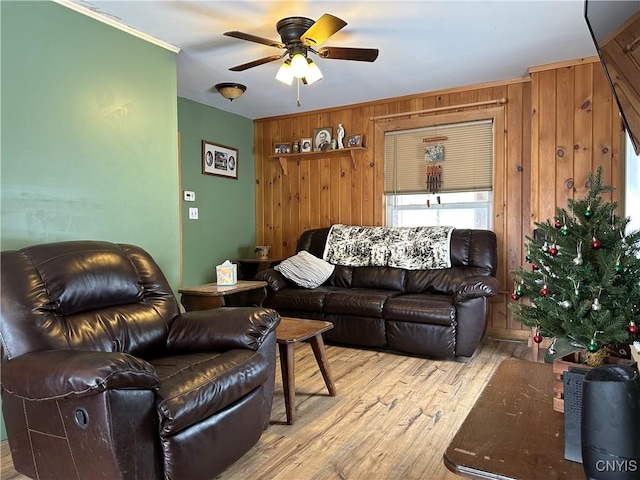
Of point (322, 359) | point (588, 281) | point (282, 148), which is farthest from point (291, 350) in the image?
point (282, 148)

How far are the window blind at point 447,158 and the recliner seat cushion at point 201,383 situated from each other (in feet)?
9.79

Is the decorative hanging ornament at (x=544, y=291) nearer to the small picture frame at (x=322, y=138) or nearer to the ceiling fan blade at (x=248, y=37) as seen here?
the ceiling fan blade at (x=248, y=37)

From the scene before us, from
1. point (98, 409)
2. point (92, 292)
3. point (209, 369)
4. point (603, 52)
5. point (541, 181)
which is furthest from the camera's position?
point (541, 181)

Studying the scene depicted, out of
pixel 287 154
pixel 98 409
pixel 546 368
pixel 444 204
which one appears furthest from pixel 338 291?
pixel 98 409

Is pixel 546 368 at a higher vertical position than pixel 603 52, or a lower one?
lower

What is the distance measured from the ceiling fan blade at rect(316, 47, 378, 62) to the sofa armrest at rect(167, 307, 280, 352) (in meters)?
1.67

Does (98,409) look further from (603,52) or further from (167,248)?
(603,52)

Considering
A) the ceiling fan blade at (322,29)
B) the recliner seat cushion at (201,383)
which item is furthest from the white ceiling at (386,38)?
the recliner seat cushion at (201,383)

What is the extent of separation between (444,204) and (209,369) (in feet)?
10.8

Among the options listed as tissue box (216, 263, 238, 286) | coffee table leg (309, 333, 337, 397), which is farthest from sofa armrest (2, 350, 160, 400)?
tissue box (216, 263, 238, 286)

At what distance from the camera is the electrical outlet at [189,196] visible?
14.1ft

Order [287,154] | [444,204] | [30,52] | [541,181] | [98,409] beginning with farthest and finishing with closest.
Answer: [287,154] < [444,204] < [541,181] < [30,52] < [98,409]

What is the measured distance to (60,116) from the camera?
2383 mm

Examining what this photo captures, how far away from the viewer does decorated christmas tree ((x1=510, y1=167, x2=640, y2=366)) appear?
1077 millimetres
